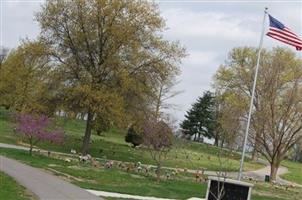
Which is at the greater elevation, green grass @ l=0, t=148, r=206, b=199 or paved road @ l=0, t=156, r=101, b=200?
Result: green grass @ l=0, t=148, r=206, b=199

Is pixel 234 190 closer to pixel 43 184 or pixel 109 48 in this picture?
pixel 43 184

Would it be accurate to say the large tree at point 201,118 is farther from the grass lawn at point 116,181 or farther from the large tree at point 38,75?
the grass lawn at point 116,181

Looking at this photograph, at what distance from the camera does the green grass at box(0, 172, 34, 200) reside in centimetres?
1554

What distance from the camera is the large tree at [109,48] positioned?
39.2 metres

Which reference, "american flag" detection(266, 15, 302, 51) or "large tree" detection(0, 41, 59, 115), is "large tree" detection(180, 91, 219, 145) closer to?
"large tree" detection(0, 41, 59, 115)

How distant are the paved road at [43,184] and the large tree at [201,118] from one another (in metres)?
60.9

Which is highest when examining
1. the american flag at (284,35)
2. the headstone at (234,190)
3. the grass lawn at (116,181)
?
the american flag at (284,35)

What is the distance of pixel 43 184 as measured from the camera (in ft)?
63.5

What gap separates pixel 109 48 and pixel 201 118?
46.4 m

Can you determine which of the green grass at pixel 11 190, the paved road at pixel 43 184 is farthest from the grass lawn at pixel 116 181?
the green grass at pixel 11 190

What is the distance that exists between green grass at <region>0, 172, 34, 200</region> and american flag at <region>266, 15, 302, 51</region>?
37.5 feet

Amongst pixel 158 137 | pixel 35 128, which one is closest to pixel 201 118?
pixel 158 137

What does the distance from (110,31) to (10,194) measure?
80.2 ft

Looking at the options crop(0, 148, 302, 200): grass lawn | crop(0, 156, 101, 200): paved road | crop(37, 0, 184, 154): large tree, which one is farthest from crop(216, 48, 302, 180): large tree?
crop(0, 156, 101, 200): paved road
